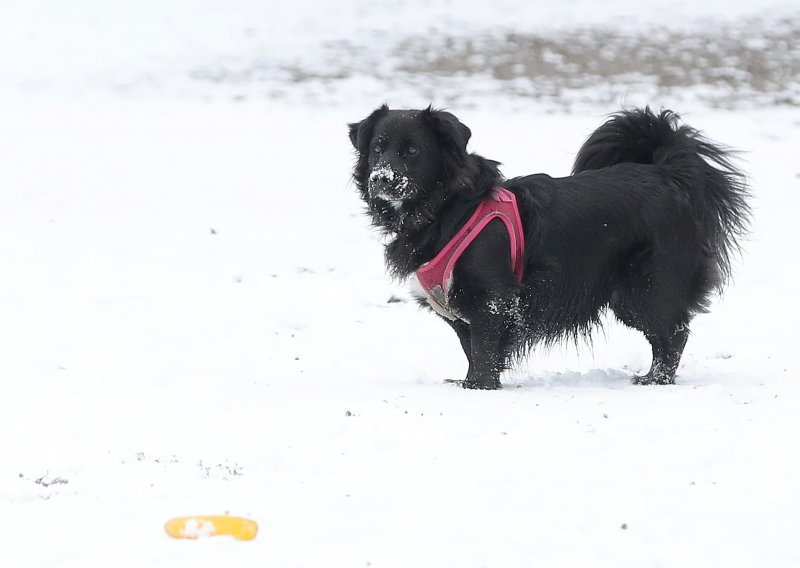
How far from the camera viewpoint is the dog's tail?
6.38m

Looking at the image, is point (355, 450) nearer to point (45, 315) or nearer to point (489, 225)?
point (489, 225)

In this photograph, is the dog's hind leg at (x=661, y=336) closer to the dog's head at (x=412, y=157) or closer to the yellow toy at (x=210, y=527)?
the dog's head at (x=412, y=157)

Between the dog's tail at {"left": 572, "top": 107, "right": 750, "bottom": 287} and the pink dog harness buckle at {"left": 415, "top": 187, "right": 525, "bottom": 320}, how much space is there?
3.62 feet

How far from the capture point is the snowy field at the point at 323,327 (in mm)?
3598

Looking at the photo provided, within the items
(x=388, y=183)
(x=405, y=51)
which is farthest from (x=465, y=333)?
(x=405, y=51)

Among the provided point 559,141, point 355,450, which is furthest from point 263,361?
point 559,141

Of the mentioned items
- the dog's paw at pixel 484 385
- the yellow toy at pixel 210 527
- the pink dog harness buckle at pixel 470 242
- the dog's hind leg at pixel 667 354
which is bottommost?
the dog's paw at pixel 484 385

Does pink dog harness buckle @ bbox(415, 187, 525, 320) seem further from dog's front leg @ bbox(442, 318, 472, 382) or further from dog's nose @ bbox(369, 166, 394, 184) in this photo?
dog's nose @ bbox(369, 166, 394, 184)

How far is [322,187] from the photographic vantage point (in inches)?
475

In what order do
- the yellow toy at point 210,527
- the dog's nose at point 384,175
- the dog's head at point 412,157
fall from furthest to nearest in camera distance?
the dog's head at point 412,157 < the dog's nose at point 384,175 < the yellow toy at point 210,527

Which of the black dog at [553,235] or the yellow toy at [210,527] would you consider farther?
the black dog at [553,235]

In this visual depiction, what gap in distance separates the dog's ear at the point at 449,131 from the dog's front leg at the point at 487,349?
1.01 metres

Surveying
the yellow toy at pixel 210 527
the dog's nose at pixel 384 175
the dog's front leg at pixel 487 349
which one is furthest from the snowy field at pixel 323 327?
the dog's nose at pixel 384 175

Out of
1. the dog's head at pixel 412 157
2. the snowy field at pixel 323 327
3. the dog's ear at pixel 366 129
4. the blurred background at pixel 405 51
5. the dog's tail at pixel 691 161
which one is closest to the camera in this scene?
the snowy field at pixel 323 327
